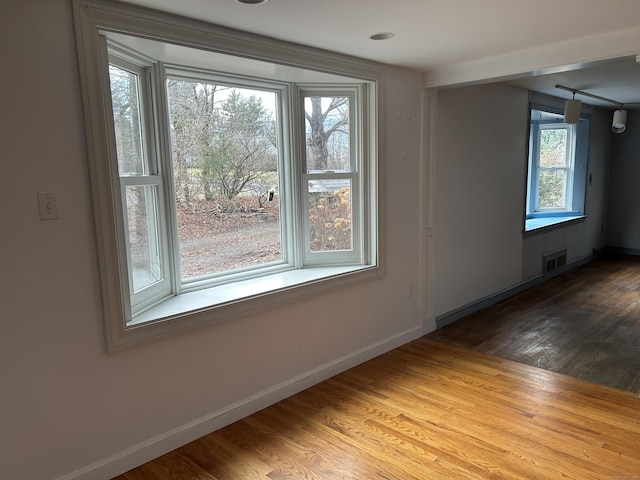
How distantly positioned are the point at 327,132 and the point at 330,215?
2.02ft

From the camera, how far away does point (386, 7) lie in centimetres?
212

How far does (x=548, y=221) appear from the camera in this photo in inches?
241

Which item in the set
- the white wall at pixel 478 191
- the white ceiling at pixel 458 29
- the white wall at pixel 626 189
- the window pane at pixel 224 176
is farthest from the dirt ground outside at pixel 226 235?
the white wall at pixel 626 189

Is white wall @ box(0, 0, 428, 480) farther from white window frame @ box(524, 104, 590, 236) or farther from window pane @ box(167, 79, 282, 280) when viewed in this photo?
white window frame @ box(524, 104, 590, 236)

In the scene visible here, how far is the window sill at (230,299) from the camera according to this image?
2.28 m

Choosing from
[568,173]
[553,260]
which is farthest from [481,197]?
[568,173]

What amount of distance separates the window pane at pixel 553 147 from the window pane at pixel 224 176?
4648mm

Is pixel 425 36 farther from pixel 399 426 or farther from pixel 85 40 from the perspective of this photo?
pixel 399 426

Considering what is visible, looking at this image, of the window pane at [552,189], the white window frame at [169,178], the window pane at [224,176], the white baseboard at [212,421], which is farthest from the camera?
Answer: the window pane at [552,189]

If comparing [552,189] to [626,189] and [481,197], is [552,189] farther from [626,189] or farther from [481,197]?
[481,197]

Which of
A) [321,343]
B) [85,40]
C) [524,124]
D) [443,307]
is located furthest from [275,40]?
[524,124]

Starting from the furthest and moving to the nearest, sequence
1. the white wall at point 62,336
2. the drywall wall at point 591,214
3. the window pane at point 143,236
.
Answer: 1. the drywall wall at point 591,214
2. the window pane at point 143,236
3. the white wall at point 62,336

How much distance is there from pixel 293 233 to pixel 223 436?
145cm

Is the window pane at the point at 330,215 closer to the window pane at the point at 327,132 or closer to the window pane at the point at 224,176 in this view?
the window pane at the point at 327,132
